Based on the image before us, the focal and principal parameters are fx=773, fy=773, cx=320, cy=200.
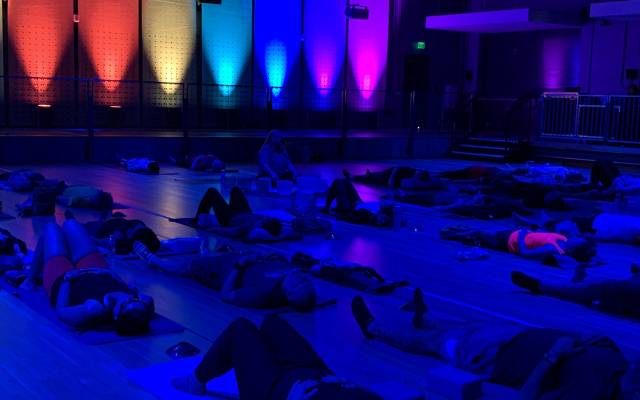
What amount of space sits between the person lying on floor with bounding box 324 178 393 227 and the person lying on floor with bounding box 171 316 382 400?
502 cm

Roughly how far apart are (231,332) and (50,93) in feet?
45.7

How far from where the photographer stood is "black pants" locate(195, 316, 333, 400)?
9.10 ft

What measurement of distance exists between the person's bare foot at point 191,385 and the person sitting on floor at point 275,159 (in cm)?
713

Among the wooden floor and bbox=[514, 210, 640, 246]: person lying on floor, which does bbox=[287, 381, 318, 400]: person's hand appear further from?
bbox=[514, 210, 640, 246]: person lying on floor

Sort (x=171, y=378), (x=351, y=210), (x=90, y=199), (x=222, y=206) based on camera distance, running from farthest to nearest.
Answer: (x=90, y=199) → (x=351, y=210) → (x=222, y=206) → (x=171, y=378)

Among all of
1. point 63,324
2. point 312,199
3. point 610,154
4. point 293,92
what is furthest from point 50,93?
point 63,324

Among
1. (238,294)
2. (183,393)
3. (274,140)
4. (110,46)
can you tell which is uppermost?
(110,46)

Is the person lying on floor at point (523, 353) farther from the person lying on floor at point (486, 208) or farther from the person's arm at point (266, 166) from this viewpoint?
the person's arm at point (266, 166)

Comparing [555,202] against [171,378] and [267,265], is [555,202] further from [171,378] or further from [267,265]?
[171,378]

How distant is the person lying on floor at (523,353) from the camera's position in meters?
2.66

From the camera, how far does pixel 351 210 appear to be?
859 cm

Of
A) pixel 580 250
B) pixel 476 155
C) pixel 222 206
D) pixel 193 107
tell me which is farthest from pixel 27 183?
pixel 476 155

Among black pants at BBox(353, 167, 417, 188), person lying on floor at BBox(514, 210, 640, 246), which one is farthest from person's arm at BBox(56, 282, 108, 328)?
black pants at BBox(353, 167, 417, 188)

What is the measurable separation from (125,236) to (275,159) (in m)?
4.50
